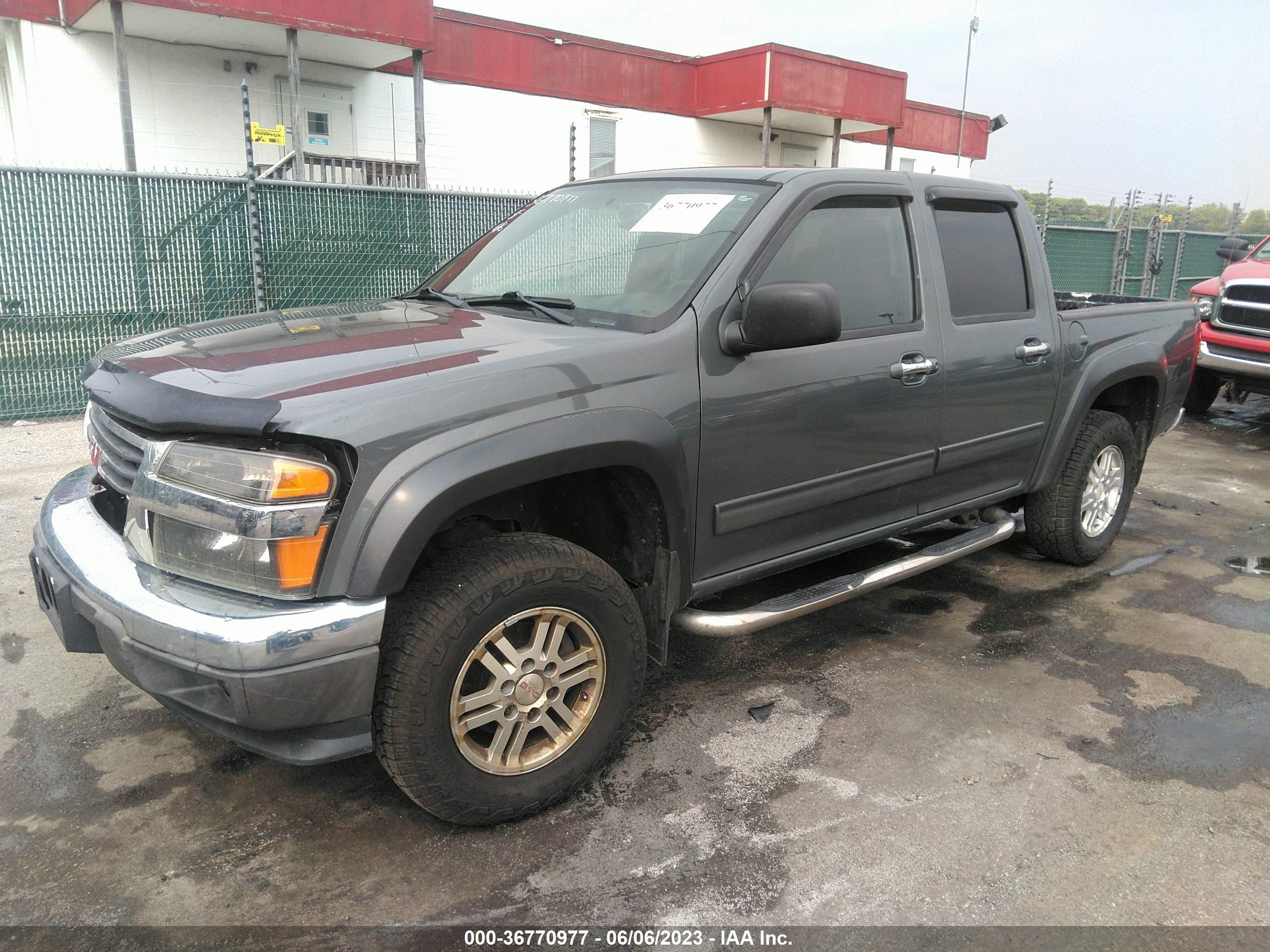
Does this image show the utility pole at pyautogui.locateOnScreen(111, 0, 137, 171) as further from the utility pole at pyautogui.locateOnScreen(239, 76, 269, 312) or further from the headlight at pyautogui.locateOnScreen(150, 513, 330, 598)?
the headlight at pyautogui.locateOnScreen(150, 513, 330, 598)

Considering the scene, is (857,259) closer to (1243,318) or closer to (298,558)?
(298,558)

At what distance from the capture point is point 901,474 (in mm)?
3607

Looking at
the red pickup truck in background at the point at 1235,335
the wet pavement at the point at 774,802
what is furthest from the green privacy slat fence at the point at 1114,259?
the wet pavement at the point at 774,802

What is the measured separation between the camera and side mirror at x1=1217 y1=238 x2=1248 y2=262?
32.8 feet

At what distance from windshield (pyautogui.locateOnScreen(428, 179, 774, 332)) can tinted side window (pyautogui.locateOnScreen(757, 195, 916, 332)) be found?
201mm

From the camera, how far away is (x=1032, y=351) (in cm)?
405

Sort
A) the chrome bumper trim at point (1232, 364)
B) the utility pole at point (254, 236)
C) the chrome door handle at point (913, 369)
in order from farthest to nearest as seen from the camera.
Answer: the chrome bumper trim at point (1232, 364) → the utility pole at point (254, 236) → the chrome door handle at point (913, 369)

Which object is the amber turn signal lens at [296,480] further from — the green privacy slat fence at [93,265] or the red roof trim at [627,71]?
the red roof trim at [627,71]

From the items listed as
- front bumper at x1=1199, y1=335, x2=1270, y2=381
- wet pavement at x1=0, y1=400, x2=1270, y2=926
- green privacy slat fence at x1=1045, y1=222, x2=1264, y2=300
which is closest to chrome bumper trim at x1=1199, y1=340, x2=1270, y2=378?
front bumper at x1=1199, y1=335, x2=1270, y2=381

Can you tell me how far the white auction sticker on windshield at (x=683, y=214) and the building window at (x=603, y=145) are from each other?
54.9ft

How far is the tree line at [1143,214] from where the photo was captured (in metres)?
15.2

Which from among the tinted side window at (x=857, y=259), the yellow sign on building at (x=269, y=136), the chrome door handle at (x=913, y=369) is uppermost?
the yellow sign on building at (x=269, y=136)

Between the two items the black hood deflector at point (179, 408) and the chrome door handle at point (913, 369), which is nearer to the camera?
the black hood deflector at point (179, 408)

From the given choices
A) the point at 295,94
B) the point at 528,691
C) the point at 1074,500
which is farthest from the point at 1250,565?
the point at 295,94
